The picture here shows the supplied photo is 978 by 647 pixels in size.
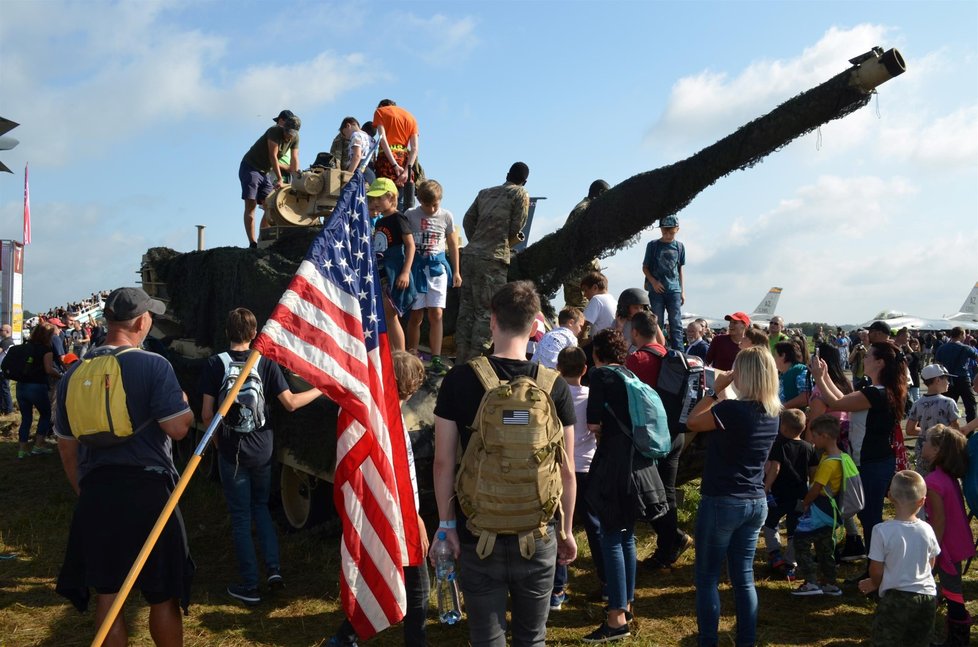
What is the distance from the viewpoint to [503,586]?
3223 mm

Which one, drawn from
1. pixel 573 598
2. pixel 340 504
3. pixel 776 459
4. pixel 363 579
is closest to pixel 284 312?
pixel 340 504

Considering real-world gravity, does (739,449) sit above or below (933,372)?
below

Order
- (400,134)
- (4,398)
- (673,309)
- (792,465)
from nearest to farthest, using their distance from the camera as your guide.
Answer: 1. (792,465)
2. (673,309)
3. (400,134)
4. (4,398)

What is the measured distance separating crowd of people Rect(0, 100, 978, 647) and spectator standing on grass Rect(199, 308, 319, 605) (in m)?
0.01

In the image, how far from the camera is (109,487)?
3.72 meters

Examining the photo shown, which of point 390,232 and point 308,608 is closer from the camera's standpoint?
point 308,608

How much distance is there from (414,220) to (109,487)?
12.5 ft

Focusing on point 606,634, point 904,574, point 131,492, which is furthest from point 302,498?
point 904,574

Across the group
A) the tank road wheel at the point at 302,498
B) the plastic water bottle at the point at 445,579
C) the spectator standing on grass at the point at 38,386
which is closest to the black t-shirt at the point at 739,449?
the plastic water bottle at the point at 445,579

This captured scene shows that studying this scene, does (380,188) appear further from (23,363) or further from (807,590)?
(23,363)

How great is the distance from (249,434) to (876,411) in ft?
13.7

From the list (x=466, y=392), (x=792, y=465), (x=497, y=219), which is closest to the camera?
(x=466, y=392)

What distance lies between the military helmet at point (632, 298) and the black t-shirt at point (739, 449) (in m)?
2.34

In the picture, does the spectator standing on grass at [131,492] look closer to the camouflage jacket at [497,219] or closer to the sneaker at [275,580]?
the sneaker at [275,580]
